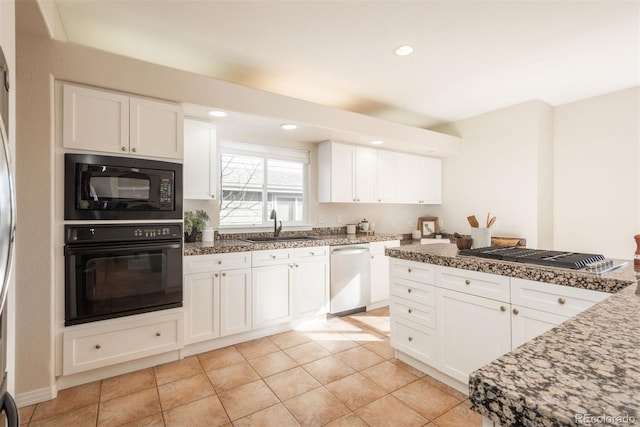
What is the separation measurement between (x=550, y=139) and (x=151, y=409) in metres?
5.07

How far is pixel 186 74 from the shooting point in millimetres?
2541

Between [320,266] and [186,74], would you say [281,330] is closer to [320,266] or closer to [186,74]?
[320,266]

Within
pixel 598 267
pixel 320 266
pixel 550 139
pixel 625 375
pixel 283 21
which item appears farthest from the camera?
pixel 550 139

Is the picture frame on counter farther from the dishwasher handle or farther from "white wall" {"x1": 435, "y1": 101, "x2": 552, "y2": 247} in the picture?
the dishwasher handle

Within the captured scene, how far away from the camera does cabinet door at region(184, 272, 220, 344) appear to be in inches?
103

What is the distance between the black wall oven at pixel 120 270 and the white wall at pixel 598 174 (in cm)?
455

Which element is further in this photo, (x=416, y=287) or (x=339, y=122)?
(x=339, y=122)

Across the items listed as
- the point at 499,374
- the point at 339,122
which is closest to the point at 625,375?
the point at 499,374

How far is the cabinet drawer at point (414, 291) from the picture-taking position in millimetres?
2244

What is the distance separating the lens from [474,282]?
1.98 meters

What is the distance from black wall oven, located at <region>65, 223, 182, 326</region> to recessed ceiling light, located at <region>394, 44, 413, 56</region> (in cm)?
238

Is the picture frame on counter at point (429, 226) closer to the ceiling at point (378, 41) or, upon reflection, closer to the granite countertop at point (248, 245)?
the granite countertop at point (248, 245)

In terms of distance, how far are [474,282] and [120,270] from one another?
2.50 m

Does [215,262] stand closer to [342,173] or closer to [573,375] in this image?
[342,173]
